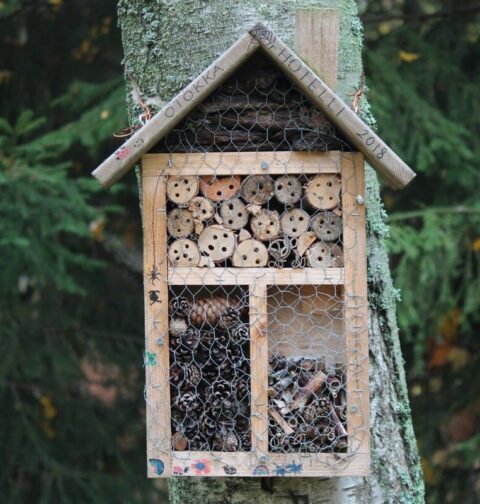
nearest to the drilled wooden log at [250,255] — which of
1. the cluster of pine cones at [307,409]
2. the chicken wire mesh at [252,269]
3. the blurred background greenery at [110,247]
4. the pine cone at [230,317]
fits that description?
the chicken wire mesh at [252,269]

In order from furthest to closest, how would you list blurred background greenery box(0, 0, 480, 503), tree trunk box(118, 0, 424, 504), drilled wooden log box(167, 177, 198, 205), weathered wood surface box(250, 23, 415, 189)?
blurred background greenery box(0, 0, 480, 503)
tree trunk box(118, 0, 424, 504)
drilled wooden log box(167, 177, 198, 205)
weathered wood surface box(250, 23, 415, 189)

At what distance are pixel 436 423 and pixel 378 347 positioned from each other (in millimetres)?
3191

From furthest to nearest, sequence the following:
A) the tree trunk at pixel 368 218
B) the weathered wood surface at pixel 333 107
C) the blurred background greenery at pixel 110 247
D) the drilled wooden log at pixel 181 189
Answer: the blurred background greenery at pixel 110 247, the tree trunk at pixel 368 218, the drilled wooden log at pixel 181 189, the weathered wood surface at pixel 333 107

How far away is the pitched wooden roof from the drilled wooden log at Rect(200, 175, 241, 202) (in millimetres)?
149

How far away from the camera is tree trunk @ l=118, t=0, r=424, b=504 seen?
2.24 meters

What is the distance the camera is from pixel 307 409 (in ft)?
7.02

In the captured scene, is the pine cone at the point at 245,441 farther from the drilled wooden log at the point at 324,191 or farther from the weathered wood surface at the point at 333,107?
the weathered wood surface at the point at 333,107

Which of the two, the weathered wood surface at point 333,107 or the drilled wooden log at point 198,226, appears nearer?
the weathered wood surface at point 333,107

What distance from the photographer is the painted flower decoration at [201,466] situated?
2107 mm

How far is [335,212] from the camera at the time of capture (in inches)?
84.2

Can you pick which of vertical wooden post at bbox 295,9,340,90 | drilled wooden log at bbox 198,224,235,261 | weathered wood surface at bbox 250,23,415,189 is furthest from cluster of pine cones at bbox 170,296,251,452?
vertical wooden post at bbox 295,9,340,90

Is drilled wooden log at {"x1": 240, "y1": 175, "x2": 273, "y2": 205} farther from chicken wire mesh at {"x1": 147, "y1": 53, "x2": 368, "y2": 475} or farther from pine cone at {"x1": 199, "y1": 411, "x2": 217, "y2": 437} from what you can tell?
pine cone at {"x1": 199, "y1": 411, "x2": 217, "y2": 437}

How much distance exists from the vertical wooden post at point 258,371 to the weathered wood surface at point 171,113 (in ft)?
1.30

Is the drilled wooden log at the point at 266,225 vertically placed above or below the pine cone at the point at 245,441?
above
